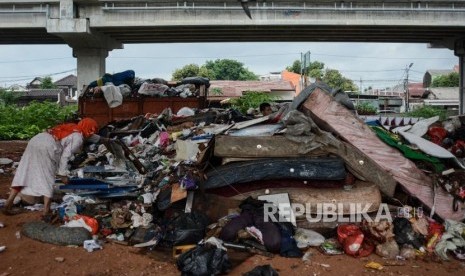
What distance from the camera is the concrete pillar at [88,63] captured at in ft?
55.8

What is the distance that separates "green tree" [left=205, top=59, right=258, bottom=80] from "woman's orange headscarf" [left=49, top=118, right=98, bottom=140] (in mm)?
37295

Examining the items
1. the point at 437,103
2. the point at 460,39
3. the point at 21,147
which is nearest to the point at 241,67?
Answer: the point at 437,103

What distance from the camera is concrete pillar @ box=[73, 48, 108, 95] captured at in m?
17.0

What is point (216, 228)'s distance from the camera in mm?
4270

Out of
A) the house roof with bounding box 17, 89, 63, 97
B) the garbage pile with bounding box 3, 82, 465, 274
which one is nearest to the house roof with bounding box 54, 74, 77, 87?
the house roof with bounding box 17, 89, 63, 97

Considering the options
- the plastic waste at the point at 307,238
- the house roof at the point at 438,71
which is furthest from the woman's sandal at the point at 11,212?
the house roof at the point at 438,71

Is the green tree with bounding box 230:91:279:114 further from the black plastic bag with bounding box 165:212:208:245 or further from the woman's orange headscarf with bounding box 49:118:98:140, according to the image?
the black plastic bag with bounding box 165:212:208:245

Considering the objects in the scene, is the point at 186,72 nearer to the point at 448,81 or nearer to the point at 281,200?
the point at 448,81

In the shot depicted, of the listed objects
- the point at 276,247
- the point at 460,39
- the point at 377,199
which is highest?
the point at 460,39

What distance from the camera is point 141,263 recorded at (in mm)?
3838

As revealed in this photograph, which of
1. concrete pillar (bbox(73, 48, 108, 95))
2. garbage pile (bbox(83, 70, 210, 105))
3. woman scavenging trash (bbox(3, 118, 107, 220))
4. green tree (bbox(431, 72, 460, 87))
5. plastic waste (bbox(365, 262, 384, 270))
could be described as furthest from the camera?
green tree (bbox(431, 72, 460, 87))

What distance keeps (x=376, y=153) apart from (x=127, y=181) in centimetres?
336

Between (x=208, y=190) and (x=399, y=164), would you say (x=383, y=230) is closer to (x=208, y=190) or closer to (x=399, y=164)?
(x=399, y=164)

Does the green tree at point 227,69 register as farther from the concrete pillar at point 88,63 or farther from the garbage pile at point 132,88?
the garbage pile at point 132,88
